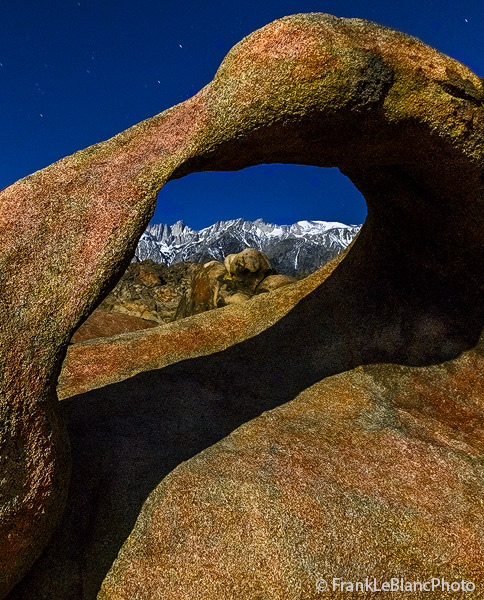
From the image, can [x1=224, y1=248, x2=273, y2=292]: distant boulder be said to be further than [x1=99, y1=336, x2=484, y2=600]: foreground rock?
Yes

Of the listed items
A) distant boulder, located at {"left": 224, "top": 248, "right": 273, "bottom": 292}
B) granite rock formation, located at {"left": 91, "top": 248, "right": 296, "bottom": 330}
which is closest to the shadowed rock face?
granite rock formation, located at {"left": 91, "top": 248, "right": 296, "bottom": 330}

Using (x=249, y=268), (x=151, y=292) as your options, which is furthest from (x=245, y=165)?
(x=151, y=292)

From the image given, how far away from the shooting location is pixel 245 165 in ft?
22.0

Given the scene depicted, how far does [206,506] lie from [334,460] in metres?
1.75

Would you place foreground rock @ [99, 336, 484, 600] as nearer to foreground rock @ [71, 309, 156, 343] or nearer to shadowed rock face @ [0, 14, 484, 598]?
shadowed rock face @ [0, 14, 484, 598]

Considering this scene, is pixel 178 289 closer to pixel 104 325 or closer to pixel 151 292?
pixel 151 292

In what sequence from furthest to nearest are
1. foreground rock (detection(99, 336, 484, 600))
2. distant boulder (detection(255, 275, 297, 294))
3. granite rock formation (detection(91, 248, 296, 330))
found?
granite rock formation (detection(91, 248, 296, 330)) < distant boulder (detection(255, 275, 297, 294)) < foreground rock (detection(99, 336, 484, 600))

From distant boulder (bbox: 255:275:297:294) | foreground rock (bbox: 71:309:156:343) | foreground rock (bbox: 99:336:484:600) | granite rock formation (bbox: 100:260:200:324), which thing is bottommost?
foreground rock (bbox: 99:336:484:600)

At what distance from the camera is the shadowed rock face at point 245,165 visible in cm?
471

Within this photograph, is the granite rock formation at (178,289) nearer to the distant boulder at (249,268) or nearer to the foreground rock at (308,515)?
the distant boulder at (249,268)

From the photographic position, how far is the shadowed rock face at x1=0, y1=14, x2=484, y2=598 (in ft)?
15.4

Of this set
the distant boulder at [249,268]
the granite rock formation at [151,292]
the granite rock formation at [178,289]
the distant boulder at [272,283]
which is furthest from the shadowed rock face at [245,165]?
the granite rock formation at [151,292]

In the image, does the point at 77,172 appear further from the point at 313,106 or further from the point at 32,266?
the point at 313,106

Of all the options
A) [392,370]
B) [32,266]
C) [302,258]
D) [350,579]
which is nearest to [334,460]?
[350,579]
